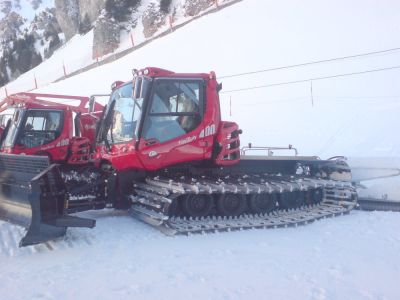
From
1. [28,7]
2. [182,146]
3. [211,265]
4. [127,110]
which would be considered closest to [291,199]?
[182,146]

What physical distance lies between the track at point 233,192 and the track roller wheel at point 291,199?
118 millimetres

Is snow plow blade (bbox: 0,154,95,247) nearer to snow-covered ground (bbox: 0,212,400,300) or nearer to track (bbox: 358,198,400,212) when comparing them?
snow-covered ground (bbox: 0,212,400,300)

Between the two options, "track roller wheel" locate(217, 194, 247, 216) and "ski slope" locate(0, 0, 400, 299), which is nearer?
A: "ski slope" locate(0, 0, 400, 299)

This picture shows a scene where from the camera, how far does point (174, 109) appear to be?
7582 millimetres

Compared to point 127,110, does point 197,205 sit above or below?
below

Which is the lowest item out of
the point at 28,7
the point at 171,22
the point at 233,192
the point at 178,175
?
the point at 233,192

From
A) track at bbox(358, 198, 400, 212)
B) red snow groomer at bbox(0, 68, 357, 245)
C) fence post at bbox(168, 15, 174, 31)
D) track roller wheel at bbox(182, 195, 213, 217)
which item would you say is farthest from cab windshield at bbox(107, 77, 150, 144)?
fence post at bbox(168, 15, 174, 31)

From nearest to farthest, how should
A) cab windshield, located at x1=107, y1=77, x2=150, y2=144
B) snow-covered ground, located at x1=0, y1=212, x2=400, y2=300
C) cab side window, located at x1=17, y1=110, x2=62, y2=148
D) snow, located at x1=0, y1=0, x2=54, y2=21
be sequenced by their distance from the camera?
snow-covered ground, located at x1=0, y1=212, x2=400, y2=300
cab windshield, located at x1=107, y1=77, x2=150, y2=144
cab side window, located at x1=17, y1=110, x2=62, y2=148
snow, located at x1=0, y1=0, x2=54, y2=21

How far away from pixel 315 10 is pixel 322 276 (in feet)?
76.1

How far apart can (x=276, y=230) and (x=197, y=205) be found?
4.40 feet

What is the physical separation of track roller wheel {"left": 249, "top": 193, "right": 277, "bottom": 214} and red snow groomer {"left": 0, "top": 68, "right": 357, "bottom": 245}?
0.06 feet

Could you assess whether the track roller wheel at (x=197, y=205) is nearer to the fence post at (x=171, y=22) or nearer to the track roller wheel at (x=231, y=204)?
the track roller wheel at (x=231, y=204)

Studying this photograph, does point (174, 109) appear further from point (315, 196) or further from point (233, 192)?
point (315, 196)

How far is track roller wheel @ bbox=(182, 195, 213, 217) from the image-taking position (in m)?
7.33
